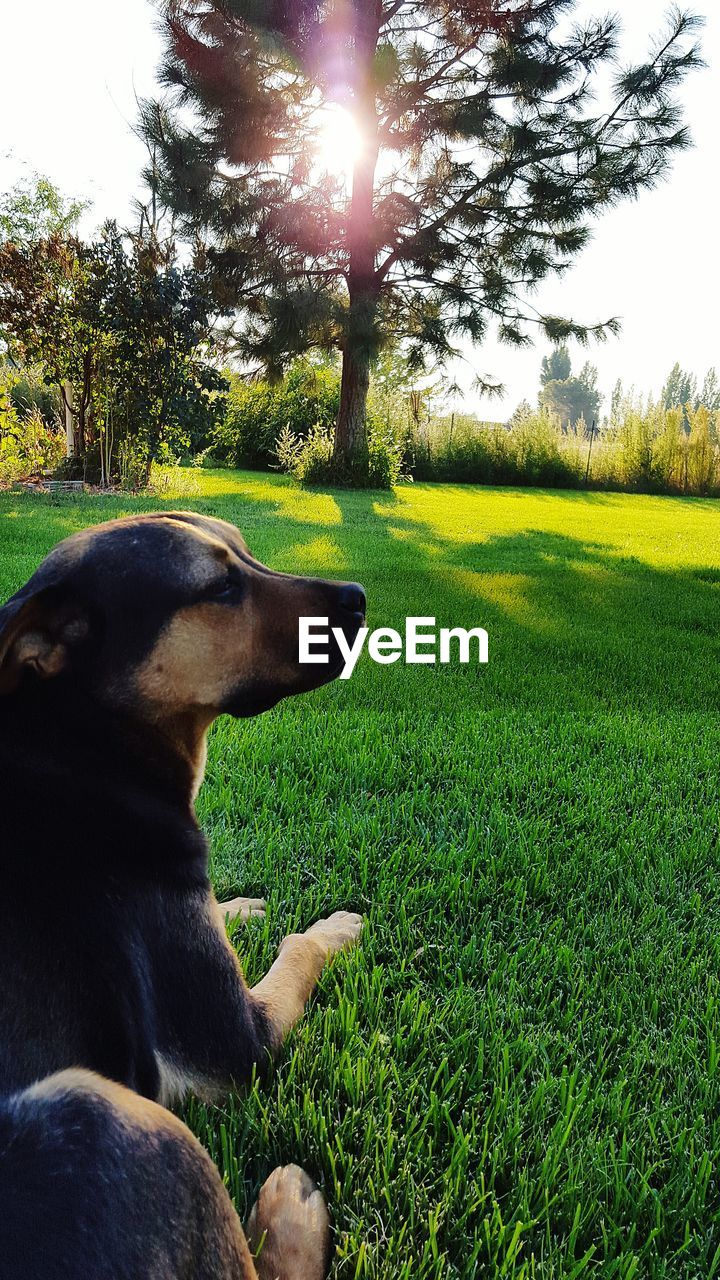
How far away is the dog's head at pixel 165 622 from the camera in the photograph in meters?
1.55

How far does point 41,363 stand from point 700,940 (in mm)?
14190

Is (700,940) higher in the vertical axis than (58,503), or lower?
lower

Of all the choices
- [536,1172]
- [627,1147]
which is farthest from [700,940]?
[536,1172]

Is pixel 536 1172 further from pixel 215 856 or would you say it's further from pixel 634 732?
pixel 634 732

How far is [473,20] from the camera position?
14750 millimetres

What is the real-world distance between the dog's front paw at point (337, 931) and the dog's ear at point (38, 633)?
1.01 metres

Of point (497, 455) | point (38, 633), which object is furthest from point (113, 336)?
point (497, 455)

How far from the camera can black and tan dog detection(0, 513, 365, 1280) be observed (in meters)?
0.97

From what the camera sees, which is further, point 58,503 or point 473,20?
point 473,20

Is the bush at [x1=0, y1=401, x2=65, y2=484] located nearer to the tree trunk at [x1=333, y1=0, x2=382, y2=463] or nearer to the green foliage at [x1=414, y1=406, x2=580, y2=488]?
the tree trunk at [x1=333, y1=0, x2=382, y2=463]

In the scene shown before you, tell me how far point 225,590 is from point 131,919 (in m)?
0.82

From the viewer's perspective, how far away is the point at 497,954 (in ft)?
6.57

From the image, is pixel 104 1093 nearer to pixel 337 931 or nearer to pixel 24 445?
pixel 337 931

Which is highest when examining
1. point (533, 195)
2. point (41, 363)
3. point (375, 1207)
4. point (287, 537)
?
point (533, 195)
